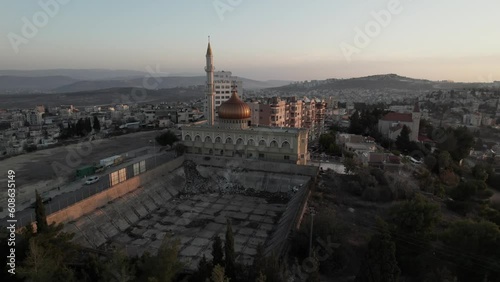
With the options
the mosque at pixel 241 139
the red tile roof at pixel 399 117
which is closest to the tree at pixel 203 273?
the mosque at pixel 241 139

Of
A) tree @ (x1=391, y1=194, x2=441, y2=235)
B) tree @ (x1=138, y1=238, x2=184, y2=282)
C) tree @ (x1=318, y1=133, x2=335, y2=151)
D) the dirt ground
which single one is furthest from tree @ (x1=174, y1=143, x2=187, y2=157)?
tree @ (x1=391, y1=194, x2=441, y2=235)

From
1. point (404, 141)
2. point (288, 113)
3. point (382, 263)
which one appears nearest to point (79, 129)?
point (288, 113)

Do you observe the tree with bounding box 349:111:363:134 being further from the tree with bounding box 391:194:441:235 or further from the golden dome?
the tree with bounding box 391:194:441:235

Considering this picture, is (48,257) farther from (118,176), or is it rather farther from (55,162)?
(55,162)

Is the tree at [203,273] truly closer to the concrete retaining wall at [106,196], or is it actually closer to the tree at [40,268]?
the tree at [40,268]

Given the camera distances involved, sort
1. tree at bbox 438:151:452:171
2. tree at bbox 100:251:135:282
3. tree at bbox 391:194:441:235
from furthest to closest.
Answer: tree at bbox 438:151:452:171
tree at bbox 391:194:441:235
tree at bbox 100:251:135:282

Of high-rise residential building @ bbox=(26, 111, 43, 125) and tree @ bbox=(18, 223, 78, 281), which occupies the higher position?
tree @ bbox=(18, 223, 78, 281)

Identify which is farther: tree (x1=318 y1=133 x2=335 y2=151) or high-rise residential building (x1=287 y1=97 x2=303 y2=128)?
high-rise residential building (x1=287 y1=97 x2=303 y2=128)

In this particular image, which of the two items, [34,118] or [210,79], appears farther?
[34,118]
